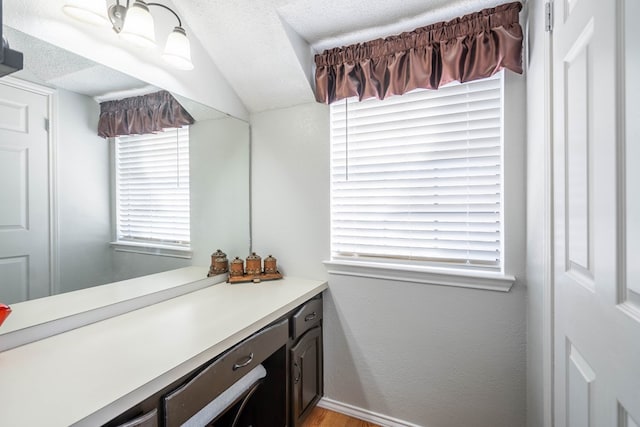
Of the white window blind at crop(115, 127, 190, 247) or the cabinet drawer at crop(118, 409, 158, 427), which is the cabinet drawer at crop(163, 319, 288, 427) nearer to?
the cabinet drawer at crop(118, 409, 158, 427)

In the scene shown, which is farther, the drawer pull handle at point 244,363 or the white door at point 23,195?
the drawer pull handle at point 244,363

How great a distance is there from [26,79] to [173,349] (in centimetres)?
111

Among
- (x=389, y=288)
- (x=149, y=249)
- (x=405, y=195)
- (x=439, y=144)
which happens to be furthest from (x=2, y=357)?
(x=439, y=144)

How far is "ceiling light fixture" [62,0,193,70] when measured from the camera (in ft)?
3.66

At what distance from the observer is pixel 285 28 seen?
1502 millimetres

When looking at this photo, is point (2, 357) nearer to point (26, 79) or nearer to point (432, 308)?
point (26, 79)

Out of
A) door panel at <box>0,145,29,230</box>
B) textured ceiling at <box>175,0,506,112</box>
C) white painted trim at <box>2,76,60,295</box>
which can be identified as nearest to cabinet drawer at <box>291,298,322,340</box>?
white painted trim at <box>2,76,60,295</box>

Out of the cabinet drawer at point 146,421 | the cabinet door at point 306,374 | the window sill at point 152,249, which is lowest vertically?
the cabinet door at point 306,374

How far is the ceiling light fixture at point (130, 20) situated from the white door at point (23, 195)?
37 centimetres

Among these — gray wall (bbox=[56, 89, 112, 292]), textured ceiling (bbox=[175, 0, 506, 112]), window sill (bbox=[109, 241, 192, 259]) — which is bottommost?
window sill (bbox=[109, 241, 192, 259])

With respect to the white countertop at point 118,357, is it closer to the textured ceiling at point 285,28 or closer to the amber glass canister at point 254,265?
the amber glass canister at point 254,265

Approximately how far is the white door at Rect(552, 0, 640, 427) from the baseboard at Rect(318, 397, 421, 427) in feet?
3.14

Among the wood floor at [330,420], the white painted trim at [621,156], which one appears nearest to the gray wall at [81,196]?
the wood floor at [330,420]

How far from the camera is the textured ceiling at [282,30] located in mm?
1383
